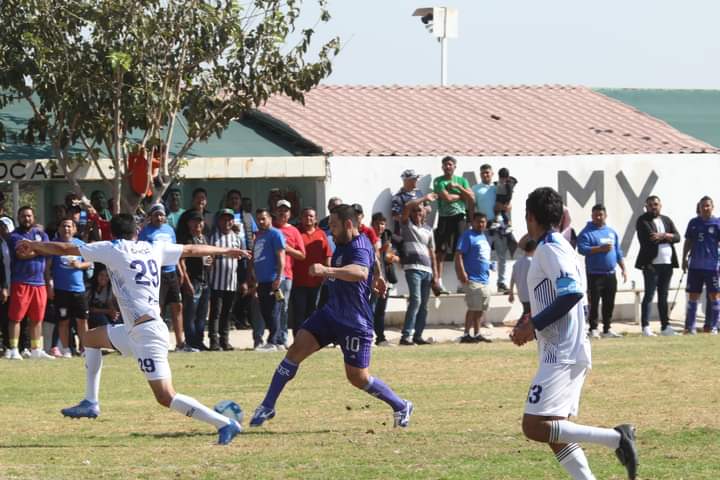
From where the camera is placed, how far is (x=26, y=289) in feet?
60.8

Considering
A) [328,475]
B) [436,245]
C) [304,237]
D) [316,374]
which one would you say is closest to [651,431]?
[328,475]

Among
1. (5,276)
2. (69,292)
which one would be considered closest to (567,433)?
(69,292)

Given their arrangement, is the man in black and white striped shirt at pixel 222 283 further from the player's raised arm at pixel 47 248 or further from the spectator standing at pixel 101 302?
the player's raised arm at pixel 47 248

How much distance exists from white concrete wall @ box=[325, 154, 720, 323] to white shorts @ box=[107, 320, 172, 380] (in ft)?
41.0

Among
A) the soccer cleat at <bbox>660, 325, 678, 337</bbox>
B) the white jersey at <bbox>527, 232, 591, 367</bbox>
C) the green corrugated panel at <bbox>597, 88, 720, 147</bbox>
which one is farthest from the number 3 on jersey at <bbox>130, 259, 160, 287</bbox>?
the green corrugated panel at <bbox>597, 88, 720, 147</bbox>

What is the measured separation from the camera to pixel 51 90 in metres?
20.3

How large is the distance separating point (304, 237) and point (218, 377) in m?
4.19

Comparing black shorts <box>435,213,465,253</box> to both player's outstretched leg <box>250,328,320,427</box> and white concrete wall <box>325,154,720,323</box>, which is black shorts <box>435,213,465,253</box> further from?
player's outstretched leg <box>250,328,320,427</box>

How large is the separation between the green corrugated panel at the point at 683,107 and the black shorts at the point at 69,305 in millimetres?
14972

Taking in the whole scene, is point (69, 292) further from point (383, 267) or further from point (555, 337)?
point (555, 337)

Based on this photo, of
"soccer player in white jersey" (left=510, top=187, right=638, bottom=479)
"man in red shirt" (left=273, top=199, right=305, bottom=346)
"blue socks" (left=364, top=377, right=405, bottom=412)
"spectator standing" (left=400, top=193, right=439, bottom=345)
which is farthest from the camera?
"spectator standing" (left=400, top=193, right=439, bottom=345)

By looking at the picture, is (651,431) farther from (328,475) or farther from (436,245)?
(436,245)

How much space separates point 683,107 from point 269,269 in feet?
50.3

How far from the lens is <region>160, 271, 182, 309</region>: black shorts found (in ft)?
63.1
